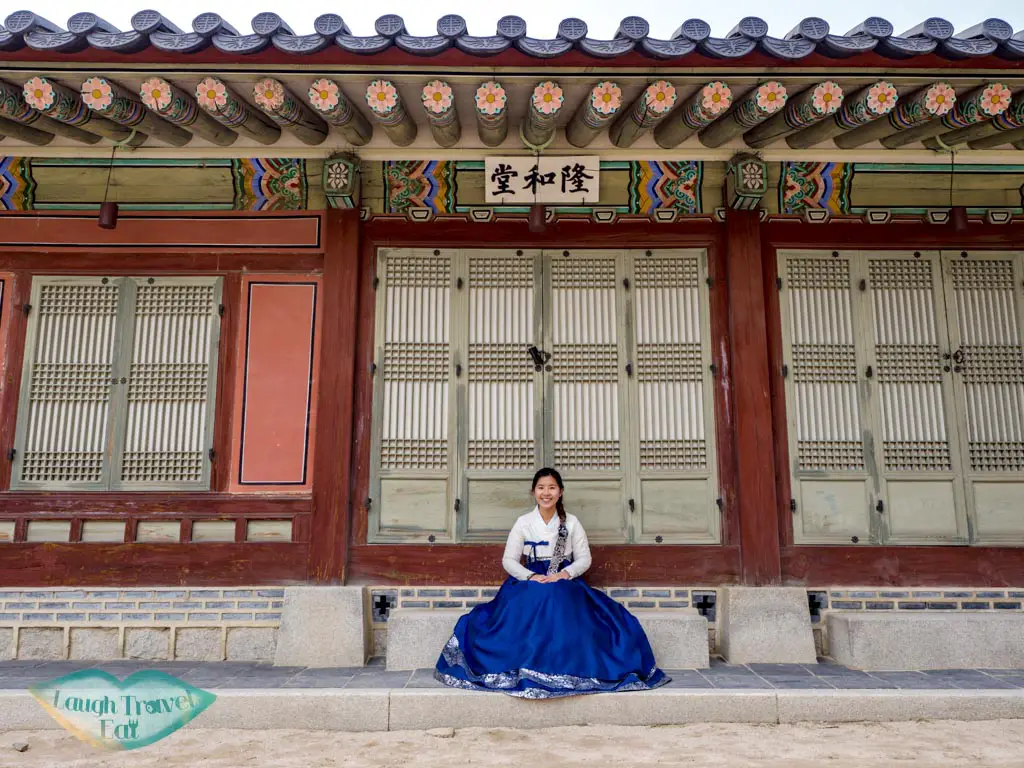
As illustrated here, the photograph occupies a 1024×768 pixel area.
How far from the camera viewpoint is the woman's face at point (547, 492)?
4.75m

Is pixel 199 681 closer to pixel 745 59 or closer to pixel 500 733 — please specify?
pixel 500 733

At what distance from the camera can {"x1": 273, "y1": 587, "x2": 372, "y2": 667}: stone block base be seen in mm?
4805

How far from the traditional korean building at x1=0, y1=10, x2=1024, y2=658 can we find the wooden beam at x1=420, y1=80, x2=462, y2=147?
13cm

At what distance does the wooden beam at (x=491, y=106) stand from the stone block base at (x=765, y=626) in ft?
12.2

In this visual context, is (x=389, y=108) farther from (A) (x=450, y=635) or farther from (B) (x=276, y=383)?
(A) (x=450, y=635)

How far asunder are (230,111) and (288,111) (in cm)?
36

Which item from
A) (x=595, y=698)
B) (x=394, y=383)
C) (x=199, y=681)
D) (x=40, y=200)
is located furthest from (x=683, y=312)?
(x=40, y=200)

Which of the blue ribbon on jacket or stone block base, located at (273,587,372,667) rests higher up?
the blue ribbon on jacket

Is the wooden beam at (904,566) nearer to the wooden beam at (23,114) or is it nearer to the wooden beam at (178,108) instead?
the wooden beam at (178,108)

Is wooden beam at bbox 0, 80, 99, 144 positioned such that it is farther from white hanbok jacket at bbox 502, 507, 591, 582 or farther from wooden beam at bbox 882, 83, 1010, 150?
wooden beam at bbox 882, 83, 1010, 150

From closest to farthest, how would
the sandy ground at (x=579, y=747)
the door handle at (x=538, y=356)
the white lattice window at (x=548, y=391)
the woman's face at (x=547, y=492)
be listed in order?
1. the sandy ground at (x=579, y=747)
2. the woman's face at (x=547, y=492)
3. the white lattice window at (x=548, y=391)
4. the door handle at (x=538, y=356)

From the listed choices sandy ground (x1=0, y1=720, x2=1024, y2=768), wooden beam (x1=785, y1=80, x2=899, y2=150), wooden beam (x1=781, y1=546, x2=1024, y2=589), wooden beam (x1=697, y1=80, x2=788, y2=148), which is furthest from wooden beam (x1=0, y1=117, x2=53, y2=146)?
wooden beam (x1=781, y1=546, x2=1024, y2=589)

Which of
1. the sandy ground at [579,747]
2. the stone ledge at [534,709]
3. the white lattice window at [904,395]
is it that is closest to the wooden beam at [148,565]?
the stone ledge at [534,709]

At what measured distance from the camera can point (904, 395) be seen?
5391 mm
